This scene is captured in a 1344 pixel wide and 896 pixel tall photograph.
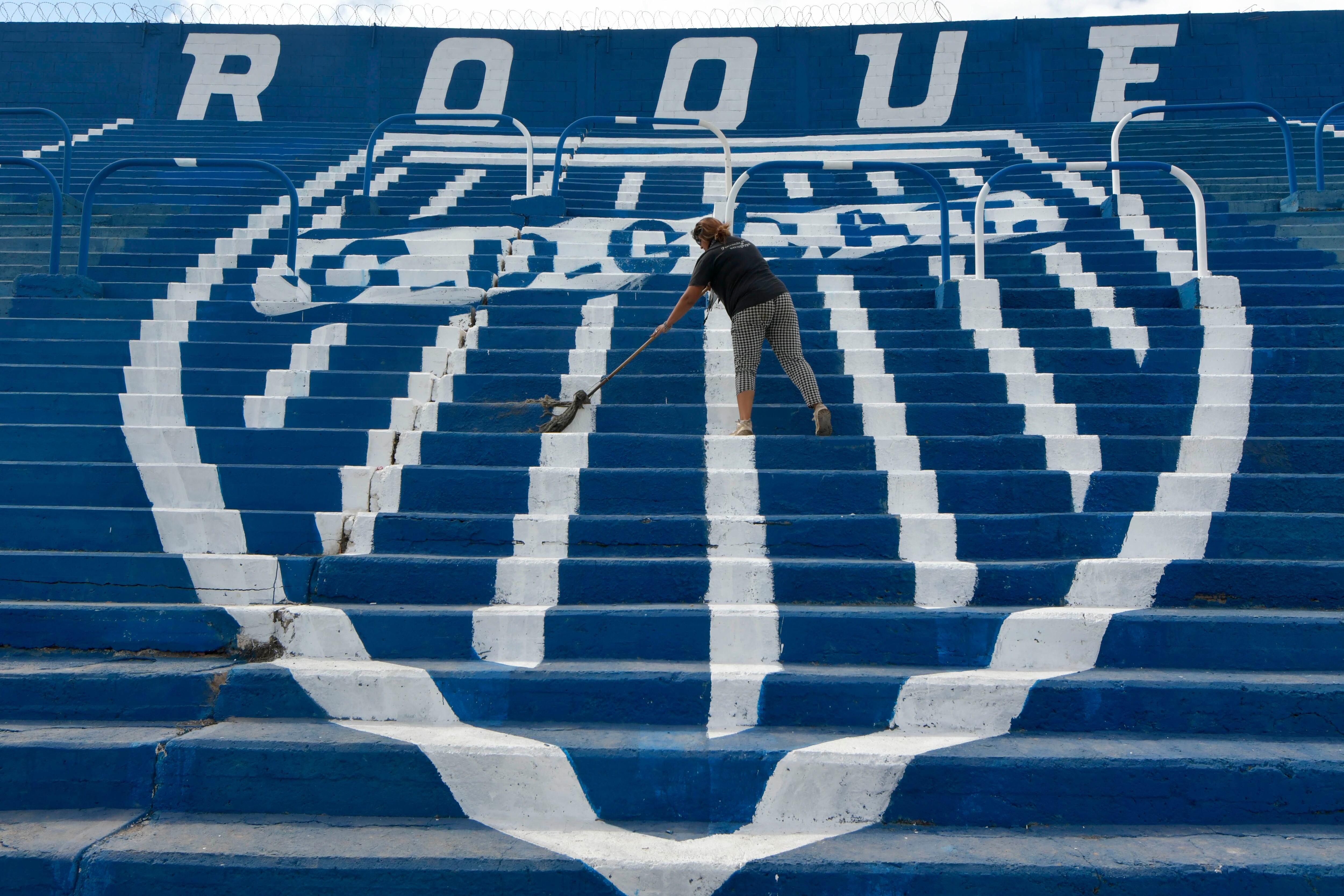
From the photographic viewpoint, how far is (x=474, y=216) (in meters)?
6.93

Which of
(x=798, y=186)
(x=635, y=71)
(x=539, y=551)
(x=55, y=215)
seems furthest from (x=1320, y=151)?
(x=635, y=71)

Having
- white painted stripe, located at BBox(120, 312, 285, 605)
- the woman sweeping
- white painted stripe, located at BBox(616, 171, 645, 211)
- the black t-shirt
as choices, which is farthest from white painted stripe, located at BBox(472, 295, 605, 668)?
white painted stripe, located at BBox(616, 171, 645, 211)

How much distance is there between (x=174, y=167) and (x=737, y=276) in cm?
410

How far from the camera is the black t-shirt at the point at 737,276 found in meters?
4.12

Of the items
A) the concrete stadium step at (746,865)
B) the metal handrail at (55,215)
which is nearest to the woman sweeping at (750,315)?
the concrete stadium step at (746,865)

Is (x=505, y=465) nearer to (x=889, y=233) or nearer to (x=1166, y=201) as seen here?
(x=889, y=233)

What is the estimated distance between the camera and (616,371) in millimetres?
4184

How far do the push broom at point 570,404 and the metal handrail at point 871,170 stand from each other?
1195mm

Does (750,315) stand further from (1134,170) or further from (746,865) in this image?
(1134,170)

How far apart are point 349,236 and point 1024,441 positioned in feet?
17.2

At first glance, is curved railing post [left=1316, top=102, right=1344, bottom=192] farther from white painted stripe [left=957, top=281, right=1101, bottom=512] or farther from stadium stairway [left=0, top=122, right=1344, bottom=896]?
white painted stripe [left=957, top=281, right=1101, bottom=512]

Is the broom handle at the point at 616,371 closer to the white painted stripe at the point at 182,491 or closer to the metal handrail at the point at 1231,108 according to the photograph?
the white painted stripe at the point at 182,491

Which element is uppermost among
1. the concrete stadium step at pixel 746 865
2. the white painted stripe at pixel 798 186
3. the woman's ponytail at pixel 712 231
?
the white painted stripe at pixel 798 186

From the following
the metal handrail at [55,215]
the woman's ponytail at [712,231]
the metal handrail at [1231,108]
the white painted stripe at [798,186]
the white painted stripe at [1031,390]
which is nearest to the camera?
the white painted stripe at [1031,390]
